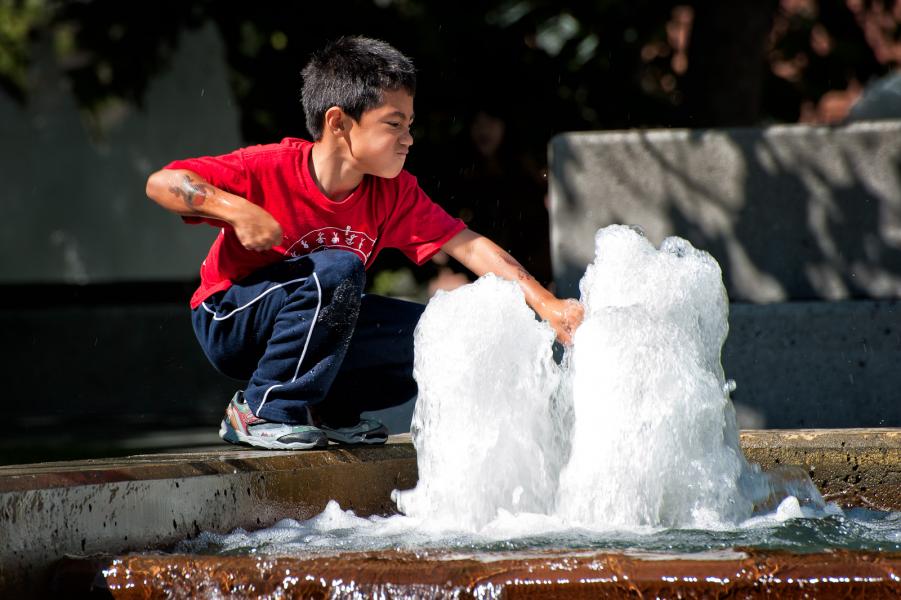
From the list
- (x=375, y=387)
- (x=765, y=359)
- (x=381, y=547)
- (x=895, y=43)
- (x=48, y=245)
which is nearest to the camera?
(x=381, y=547)

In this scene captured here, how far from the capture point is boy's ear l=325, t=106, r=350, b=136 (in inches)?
130

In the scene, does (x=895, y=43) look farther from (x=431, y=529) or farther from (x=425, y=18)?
(x=431, y=529)

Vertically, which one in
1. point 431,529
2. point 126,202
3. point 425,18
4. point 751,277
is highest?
point 425,18

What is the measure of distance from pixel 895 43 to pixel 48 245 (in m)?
6.66

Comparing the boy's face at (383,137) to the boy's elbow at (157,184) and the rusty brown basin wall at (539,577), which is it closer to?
the boy's elbow at (157,184)

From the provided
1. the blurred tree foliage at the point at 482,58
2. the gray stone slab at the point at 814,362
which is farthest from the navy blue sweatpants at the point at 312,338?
the blurred tree foliage at the point at 482,58

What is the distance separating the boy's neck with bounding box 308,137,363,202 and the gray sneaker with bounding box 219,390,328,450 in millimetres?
581

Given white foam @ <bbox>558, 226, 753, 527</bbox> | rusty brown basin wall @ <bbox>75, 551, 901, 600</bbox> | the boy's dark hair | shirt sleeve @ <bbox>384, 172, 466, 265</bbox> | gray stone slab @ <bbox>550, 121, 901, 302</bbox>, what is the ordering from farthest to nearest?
gray stone slab @ <bbox>550, 121, 901, 302</bbox> → shirt sleeve @ <bbox>384, 172, 466, 265</bbox> → the boy's dark hair → white foam @ <bbox>558, 226, 753, 527</bbox> → rusty brown basin wall @ <bbox>75, 551, 901, 600</bbox>

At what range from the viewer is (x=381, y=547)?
8.05 ft

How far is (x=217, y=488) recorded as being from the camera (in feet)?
8.72

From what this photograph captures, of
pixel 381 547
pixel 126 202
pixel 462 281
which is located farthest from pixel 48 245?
pixel 381 547

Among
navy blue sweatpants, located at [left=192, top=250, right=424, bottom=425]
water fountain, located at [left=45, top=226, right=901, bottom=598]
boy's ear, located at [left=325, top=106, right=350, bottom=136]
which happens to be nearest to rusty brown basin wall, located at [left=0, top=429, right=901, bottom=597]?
water fountain, located at [left=45, top=226, right=901, bottom=598]

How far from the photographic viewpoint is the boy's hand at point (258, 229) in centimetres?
293

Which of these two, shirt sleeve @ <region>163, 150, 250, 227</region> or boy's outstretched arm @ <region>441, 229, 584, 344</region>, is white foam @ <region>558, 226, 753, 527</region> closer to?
boy's outstretched arm @ <region>441, 229, 584, 344</region>
